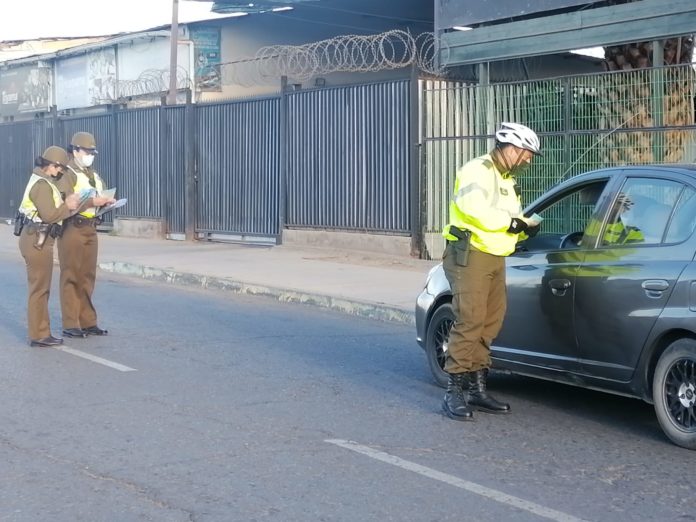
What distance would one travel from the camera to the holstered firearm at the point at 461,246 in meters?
7.05

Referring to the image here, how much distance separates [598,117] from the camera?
14906mm

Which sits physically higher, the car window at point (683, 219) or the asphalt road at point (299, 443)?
the car window at point (683, 219)

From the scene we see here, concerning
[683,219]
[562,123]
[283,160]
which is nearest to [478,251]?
[683,219]

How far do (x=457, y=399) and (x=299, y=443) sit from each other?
1.21 meters

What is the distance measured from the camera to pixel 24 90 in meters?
31.7

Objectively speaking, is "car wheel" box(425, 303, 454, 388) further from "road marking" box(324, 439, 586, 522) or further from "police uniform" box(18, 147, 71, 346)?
"police uniform" box(18, 147, 71, 346)

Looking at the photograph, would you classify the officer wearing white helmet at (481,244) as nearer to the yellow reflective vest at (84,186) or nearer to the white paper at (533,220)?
the white paper at (533,220)

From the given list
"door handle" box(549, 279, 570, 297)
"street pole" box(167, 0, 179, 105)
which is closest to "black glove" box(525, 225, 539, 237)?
"door handle" box(549, 279, 570, 297)

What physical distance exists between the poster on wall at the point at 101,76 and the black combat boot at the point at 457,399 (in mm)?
22203

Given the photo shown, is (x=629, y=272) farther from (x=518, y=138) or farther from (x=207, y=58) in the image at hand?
(x=207, y=58)

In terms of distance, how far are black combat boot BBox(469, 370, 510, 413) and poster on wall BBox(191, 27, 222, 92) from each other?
65.8 feet

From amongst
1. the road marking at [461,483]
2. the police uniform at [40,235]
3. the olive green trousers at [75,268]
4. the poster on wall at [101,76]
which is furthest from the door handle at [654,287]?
the poster on wall at [101,76]

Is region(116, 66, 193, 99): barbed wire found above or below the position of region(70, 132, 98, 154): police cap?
above

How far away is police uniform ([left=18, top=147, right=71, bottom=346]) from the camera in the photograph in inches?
393
